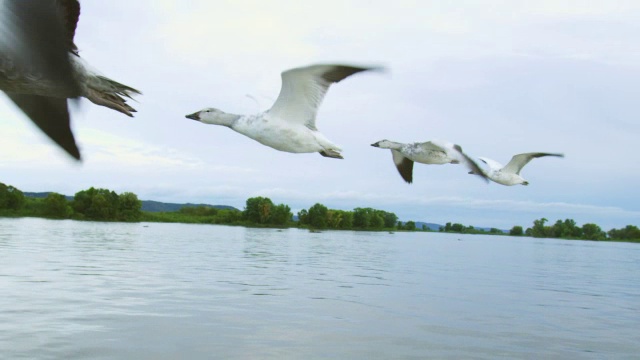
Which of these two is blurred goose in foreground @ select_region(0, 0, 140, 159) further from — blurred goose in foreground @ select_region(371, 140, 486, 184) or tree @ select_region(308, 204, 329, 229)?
tree @ select_region(308, 204, 329, 229)

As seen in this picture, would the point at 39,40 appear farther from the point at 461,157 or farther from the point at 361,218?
the point at 361,218

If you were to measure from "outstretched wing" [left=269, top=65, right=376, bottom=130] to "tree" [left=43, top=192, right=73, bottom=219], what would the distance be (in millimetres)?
132226

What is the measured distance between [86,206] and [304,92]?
451 ft

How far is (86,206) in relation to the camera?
13538 centimetres

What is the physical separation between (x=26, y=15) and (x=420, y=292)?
37806 millimetres

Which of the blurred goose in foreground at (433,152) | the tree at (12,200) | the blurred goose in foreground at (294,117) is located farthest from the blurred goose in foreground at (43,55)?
the tree at (12,200)

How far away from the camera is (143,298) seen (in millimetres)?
29891

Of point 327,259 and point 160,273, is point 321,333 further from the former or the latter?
point 327,259

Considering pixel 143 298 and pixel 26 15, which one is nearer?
pixel 26 15

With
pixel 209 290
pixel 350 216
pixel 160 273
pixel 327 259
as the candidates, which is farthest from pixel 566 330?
pixel 350 216

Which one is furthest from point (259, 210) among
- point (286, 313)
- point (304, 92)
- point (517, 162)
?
point (304, 92)

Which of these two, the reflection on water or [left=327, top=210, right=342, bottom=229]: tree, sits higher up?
[left=327, top=210, right=342, bottom=229]: tree

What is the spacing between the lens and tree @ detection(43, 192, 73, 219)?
131750 mm

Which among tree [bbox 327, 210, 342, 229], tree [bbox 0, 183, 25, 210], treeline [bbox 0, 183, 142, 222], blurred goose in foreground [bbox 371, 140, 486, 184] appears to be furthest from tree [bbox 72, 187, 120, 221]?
blurred goose in foreground [bbox 371, 140, 486, 184]
